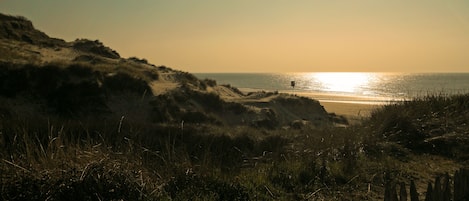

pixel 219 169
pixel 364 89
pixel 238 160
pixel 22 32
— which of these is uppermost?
pixel 22 32

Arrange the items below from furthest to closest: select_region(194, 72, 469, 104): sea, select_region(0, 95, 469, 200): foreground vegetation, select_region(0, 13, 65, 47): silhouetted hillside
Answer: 1. select_region(0, 13, 65, 47): silhouetted hillside
2. select_region(194, 72, 469, 104): sea
3. select_region(0, 95, 469, 200): foreground vegetation

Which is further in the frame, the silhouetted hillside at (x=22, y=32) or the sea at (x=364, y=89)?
the silhouetted hillside at (x=22, y=32)

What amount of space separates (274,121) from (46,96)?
14.0m

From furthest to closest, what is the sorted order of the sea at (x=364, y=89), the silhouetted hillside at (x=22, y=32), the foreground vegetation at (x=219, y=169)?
1. the silhouetted hillside at (x=22, y=32)
2. the sea at (x=364, y=89)
3. the foreground vegetation at (x=219, y=169)

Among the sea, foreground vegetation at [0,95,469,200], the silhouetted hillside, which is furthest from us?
the silhouetted hillside

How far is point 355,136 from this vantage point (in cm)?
839

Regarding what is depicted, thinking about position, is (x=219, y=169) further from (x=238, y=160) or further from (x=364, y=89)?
(x=364, y=89)

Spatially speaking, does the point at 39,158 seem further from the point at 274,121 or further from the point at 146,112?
the point at 274,121

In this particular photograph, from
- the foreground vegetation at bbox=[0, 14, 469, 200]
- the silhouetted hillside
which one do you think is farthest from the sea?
the silhouetted hillside

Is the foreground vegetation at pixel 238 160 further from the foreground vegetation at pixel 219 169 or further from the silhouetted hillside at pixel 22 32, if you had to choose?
the silhouetted hillside at pixel 22 32

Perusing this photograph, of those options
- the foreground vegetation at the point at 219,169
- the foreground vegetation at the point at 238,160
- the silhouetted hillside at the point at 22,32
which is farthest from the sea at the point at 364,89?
the silhouetted hillside at the point at 22,32

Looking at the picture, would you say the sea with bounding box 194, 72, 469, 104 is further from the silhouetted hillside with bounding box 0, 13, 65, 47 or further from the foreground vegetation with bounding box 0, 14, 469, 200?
the silhouetted hillside with bounding box 0, 13, 65, 47

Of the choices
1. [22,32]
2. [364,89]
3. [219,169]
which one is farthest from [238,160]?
[364,89]

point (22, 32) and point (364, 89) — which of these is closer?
point (22, 32)
